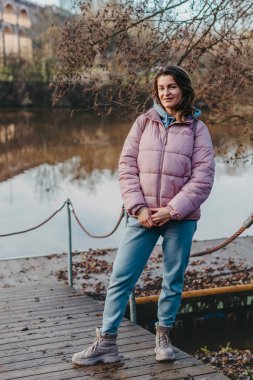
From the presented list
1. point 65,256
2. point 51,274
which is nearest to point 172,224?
point 51,274

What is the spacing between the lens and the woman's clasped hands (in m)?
3.61

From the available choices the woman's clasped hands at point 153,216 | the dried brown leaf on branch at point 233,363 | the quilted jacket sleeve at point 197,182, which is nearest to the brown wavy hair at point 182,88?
the quilted jacket sleeve at point 197,182

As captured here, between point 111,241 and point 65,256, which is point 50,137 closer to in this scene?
point 111,241

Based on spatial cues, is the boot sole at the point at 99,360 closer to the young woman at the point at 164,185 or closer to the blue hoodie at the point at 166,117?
the young woman at the point at 164,185

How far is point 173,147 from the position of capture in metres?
3.64

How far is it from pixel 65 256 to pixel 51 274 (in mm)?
1018

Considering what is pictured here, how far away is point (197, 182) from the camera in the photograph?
3.65 meters

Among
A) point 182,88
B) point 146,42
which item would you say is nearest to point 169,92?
point 182,88

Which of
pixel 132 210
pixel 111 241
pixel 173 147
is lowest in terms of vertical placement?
pixel 111 241

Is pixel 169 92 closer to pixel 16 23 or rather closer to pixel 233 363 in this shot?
pixel 233 363

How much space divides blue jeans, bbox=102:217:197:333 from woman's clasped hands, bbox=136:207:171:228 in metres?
0.09

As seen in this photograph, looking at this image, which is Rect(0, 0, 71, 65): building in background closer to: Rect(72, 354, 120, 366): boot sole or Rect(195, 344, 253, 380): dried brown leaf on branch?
Rect(195, 344, 253, 380): dried brown leaf on branch

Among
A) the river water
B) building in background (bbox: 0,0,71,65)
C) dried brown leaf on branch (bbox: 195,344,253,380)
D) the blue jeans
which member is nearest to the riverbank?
the river water

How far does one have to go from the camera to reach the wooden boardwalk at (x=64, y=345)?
3814 millimetres
